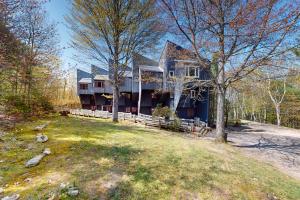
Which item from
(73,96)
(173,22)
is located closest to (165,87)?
(173,22)

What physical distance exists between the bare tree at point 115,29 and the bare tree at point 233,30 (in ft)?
9.25

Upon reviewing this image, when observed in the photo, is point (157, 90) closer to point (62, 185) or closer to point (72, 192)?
point (62, 185)

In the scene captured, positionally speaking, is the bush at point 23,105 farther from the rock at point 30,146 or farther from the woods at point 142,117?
the rock at point 30,146

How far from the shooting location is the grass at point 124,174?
11.6 feet

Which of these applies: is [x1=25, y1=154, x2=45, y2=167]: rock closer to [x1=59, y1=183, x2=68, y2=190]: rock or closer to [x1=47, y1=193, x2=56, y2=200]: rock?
[x1=59, y1=183, x2=68, y2=190]: rock

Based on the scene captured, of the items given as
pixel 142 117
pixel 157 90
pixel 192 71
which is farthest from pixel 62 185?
pixel 192 71

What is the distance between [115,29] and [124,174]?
11.5 metres

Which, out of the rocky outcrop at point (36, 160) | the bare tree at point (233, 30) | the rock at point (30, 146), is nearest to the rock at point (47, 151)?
the rocky outcrop at point (36, 160)

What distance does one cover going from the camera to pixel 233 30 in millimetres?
9211

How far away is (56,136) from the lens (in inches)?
251

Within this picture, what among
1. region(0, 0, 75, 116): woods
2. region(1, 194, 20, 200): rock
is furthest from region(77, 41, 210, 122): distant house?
region(1, 194, 20, 200): rock

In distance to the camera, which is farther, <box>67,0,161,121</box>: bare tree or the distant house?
the distant house

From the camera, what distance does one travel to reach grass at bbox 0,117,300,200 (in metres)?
3.52

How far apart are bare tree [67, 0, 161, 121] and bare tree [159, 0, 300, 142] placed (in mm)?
2818
